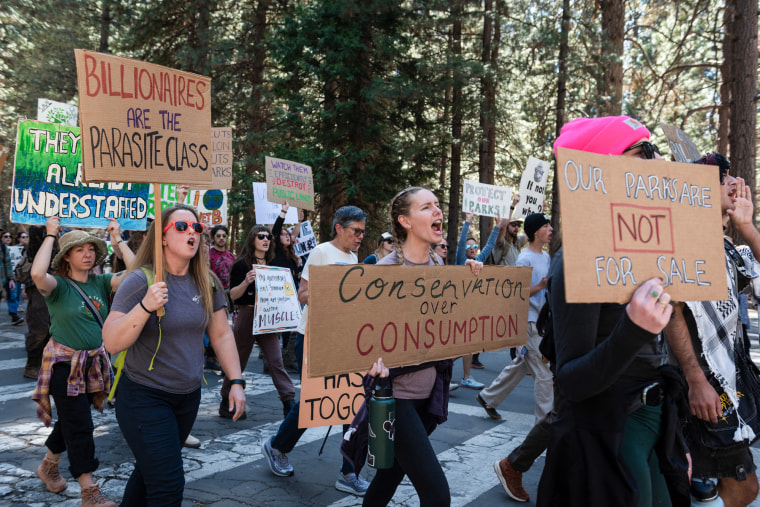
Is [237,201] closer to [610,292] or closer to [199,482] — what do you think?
[199,482]

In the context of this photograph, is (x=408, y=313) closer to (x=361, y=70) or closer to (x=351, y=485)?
(x=351, y=485)

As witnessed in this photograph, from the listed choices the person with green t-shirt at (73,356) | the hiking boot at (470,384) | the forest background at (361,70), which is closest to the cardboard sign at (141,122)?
the person with green t-shirt at (73,356)

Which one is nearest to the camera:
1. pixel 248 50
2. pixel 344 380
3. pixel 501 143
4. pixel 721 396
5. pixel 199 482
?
pixel 721 396

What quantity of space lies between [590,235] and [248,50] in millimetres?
18284

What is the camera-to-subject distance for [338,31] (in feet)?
53.7

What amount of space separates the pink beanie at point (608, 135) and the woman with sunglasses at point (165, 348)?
194cm

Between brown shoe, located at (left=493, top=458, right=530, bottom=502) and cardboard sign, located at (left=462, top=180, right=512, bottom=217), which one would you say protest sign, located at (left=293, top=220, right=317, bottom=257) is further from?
brown shoe, located at (left=493, top=458, right=530, bottom=502)

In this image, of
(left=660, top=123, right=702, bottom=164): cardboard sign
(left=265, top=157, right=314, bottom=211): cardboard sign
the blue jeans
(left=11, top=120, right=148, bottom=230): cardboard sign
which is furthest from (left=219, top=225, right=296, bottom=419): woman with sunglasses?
(left=660, top=123, right=702, bottom=164): cardboard sign

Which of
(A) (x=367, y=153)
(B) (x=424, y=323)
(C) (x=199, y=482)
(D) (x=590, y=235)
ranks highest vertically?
(A) (x=367, y=153)

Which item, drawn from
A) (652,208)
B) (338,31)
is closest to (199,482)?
(652,208)

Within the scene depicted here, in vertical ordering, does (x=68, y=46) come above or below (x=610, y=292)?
above

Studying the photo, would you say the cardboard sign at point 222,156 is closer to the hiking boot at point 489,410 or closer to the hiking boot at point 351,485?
the hiking boot at point 489,410

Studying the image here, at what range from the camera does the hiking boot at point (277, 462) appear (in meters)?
4.57

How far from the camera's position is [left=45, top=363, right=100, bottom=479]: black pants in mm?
3932
